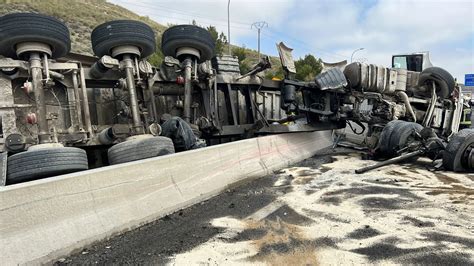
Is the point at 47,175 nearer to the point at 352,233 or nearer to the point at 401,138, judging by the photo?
the point at 352,233

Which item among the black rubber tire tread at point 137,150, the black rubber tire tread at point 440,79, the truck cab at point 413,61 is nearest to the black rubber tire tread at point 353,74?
the black rubber tire tread at point 440,79

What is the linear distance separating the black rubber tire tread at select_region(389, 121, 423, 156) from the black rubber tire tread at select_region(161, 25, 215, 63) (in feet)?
13.7

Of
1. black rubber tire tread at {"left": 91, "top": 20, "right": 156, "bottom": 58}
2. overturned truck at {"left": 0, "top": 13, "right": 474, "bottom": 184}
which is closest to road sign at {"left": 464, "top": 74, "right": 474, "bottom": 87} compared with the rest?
overturned truck at {"left": 0, "top": 13, "right": 474, "bottom": 184}

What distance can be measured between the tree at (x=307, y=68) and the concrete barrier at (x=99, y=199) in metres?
31.0

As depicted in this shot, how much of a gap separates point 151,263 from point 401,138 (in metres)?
6.21

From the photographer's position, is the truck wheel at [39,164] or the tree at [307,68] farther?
the tree at [307,68]

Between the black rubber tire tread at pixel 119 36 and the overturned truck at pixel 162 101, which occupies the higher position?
the black rubber tire tread at pixel 119 36

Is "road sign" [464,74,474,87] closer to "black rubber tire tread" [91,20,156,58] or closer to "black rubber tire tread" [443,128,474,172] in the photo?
"black rubber tire tread" [443,128,474,172]

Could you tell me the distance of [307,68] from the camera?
3772cm

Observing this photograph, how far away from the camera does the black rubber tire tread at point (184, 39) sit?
6660 millimetres

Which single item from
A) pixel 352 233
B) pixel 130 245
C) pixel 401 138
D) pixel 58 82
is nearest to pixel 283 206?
pixel 352 233

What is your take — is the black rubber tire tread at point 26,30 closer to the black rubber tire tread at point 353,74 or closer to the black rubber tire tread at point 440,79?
the black rubber tire tread at point 353,74

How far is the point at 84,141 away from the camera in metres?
5.45

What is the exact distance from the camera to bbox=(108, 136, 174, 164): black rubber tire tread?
4.72 meters
